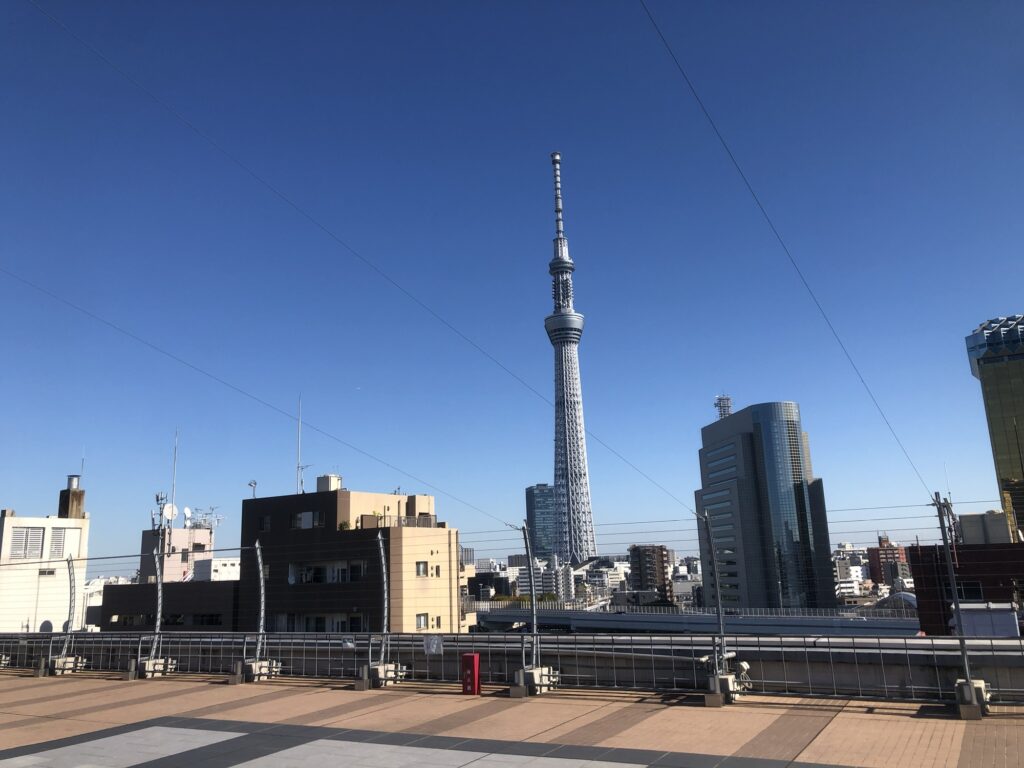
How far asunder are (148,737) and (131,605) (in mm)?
55828

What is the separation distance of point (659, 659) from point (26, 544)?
61176 millimetres

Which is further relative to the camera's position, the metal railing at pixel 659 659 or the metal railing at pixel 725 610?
the metal railing at pixel 725 610

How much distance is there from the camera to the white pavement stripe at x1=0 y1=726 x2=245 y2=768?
13.0m

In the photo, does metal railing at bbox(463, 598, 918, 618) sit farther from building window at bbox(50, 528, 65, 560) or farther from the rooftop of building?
the rooftop of building

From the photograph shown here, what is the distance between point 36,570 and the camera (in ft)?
193

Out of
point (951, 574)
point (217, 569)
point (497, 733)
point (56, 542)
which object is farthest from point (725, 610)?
point (497, 733)

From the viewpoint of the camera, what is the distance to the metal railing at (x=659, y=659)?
14781 mm

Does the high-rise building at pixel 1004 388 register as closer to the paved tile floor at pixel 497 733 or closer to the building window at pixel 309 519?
the building window at pixel 309 519

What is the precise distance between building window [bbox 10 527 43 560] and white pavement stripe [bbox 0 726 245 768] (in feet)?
179

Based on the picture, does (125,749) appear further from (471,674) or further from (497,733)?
(471,674)

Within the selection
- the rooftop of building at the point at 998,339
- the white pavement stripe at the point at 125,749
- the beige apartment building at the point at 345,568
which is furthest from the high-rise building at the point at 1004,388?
the white pavement stripe at the point at 125,749

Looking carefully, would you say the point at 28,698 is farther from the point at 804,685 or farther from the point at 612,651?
the point at 804,685

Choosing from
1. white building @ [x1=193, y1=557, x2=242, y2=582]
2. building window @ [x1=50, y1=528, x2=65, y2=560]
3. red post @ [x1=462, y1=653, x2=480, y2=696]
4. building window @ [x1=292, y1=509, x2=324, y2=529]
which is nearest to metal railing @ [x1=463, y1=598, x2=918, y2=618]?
building window @ [x1=292, y1=509, x2=324, y2=529]

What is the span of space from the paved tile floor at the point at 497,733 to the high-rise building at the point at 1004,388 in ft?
544
